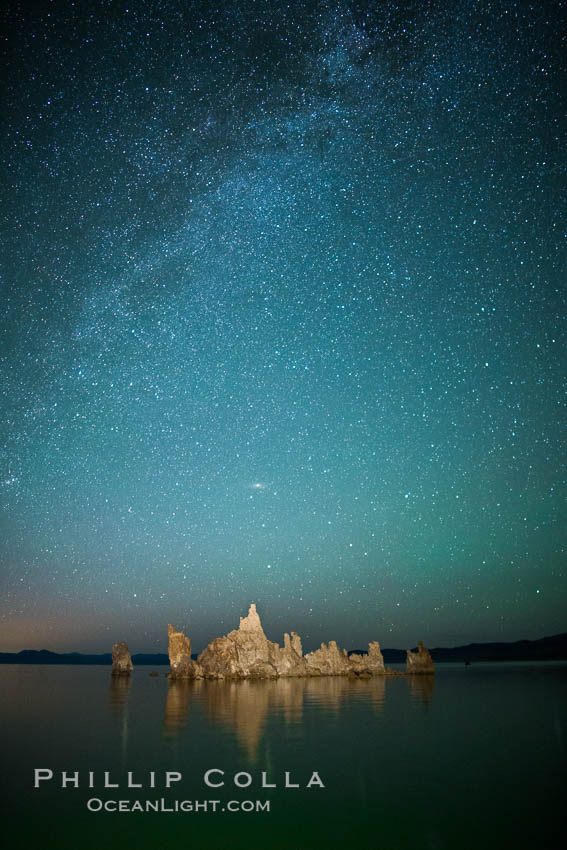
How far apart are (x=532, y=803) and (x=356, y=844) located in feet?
22.2

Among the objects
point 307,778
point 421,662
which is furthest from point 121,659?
point 307,778

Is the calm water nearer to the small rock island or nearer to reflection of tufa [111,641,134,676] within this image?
the small rock island

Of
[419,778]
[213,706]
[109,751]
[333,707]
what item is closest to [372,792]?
[419,778]

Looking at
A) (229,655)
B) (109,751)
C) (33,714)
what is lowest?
(229,655)

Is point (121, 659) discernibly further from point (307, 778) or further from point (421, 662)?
point (307, 778)

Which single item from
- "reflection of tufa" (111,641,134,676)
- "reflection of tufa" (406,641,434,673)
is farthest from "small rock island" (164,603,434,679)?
"reflection of tufa" (111,641,134,676)

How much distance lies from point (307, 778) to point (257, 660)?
294 ft

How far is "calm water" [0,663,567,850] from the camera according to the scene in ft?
42.5

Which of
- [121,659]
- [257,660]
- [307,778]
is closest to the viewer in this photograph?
[307,778]

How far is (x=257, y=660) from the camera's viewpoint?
101125 millimetres

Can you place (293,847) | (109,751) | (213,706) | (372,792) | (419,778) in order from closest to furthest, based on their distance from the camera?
(293,847)
(372,792)
(419,778)
(109,751)
(213,706)

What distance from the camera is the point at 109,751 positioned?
23.3m

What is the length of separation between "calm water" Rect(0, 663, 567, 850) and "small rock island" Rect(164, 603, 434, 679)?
218 ft

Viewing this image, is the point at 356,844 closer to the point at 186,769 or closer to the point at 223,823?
the point at 223,823
